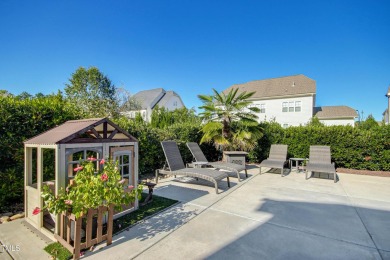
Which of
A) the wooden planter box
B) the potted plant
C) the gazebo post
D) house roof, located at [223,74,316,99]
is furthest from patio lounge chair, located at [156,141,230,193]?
house roof, located at [223,74,316,99]

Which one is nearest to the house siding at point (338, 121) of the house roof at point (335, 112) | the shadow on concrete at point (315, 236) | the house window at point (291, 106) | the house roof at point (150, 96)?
the house roof at point (335, 112)

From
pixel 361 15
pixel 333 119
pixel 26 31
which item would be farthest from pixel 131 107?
pixel 333 119

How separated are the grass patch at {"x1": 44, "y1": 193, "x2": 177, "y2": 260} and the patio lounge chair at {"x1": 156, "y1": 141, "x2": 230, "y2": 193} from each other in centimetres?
105

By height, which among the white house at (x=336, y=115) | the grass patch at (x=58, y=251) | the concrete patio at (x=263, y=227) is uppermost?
the white house at (x=336, y=115)

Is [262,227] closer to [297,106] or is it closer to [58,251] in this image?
[58,251]

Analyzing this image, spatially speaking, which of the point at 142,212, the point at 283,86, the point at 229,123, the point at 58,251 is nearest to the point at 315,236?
the point at 142,212

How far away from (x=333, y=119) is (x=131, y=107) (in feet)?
88.4

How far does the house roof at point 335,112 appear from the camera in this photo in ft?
84.6

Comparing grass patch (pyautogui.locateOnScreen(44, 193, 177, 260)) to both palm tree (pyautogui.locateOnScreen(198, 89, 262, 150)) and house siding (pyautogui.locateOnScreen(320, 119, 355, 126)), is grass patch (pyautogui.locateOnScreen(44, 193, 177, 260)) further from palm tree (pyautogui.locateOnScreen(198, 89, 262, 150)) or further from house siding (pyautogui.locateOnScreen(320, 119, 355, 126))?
house siding (pyautogui.locateOnScreen(320, 119, 355, 126))

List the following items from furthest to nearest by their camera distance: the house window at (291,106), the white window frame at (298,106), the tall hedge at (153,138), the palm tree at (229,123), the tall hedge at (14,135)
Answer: the house window at (291,106), the white window frame at (298,106), the palm tree at (229,123), the tall hedge at (153,138), the tall hedge at (14,135)

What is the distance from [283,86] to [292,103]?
2889mm

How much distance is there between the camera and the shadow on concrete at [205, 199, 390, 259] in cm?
270

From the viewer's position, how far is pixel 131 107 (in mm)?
18609

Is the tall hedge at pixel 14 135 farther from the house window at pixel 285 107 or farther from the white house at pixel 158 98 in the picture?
the white house at pixel 158 98
